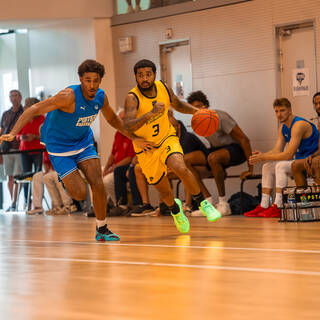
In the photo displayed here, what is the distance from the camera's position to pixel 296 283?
3350 mm

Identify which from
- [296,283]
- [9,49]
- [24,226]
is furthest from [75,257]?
[9,49]

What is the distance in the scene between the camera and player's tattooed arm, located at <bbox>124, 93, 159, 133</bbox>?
18.8 feet

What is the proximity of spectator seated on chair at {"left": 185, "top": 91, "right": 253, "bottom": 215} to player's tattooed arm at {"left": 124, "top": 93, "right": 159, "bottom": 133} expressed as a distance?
2.55 meters

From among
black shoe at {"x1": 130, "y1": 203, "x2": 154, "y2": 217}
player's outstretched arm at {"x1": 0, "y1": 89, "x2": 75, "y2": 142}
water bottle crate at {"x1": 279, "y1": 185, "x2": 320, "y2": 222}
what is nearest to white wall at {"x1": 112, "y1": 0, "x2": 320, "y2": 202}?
black shoe at {"x1": 130, "y1": 203, "x2": 154, "y2": 217}

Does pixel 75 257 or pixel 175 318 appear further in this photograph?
pixel 75 257

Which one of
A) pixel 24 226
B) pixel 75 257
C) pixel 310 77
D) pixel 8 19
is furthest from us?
pixel 8 19

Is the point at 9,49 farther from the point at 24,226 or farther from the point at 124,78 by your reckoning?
the point at 24,226

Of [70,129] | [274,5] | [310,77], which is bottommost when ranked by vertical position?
[70,129]

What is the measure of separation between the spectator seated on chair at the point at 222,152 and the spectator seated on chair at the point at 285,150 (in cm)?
65

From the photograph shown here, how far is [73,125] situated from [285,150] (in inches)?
110

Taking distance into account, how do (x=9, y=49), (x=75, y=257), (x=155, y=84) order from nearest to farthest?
(x=75, y=257) → (x=155, y=84) → (x=9, y=49)

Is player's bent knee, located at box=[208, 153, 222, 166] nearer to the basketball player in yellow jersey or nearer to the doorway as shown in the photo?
the doorway

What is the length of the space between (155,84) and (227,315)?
385 centimetres

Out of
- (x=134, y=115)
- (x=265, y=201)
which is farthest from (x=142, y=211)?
(x=134, y=115)
